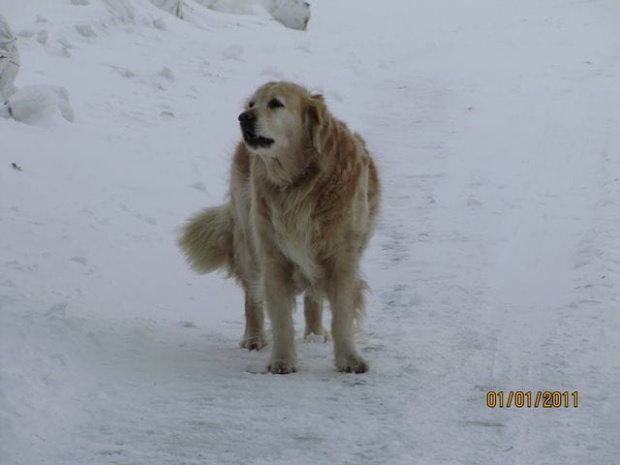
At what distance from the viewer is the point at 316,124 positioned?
5.32 metres

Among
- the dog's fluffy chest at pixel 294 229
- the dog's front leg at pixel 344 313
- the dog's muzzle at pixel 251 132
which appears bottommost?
the dog's front leg at pixel 344 313

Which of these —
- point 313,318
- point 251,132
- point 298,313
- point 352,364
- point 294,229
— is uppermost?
point 251,132

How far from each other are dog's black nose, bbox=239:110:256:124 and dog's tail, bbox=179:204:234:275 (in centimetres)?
140

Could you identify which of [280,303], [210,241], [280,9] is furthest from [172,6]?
[280,303]

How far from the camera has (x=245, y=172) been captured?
5.96m

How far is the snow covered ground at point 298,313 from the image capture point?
4234mm

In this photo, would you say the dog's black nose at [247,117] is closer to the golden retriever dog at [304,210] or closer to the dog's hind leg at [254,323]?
the golden retriever dog at [304,210]

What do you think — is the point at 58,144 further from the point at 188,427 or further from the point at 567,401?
the point at 567,401

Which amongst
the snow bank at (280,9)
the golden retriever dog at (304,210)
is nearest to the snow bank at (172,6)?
the snow bank at (280,9)
